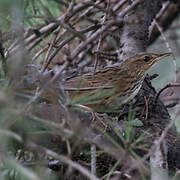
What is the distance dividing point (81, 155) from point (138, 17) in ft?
6.63

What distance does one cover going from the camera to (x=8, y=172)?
6.63 ft

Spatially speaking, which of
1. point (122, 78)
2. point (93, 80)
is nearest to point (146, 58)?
point (122, 78)

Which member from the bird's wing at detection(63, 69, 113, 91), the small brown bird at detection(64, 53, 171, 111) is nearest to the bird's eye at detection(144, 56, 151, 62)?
the small brown bird at detection(64, 53, 171, 111)

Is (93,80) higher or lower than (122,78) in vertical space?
higher

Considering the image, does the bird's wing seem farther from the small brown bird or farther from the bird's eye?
the bird's eye

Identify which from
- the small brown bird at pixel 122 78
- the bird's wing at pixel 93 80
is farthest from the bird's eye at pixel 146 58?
the bird's wing at pixel 93 80

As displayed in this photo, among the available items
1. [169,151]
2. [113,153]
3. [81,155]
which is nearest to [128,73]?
[169,151]

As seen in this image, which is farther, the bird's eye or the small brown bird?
the bird's eye

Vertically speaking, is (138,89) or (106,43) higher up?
(106,43)

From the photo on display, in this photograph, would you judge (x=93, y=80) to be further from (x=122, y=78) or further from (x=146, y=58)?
(x=146, y=58)

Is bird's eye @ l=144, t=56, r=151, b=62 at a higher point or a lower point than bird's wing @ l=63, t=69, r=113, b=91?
lower

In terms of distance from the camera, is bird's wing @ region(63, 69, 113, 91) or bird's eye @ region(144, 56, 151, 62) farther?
bird's eye @ region(144, 56, 151, 62)

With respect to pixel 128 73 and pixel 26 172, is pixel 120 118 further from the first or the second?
pixel 26 172

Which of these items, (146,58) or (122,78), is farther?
(146,58)
